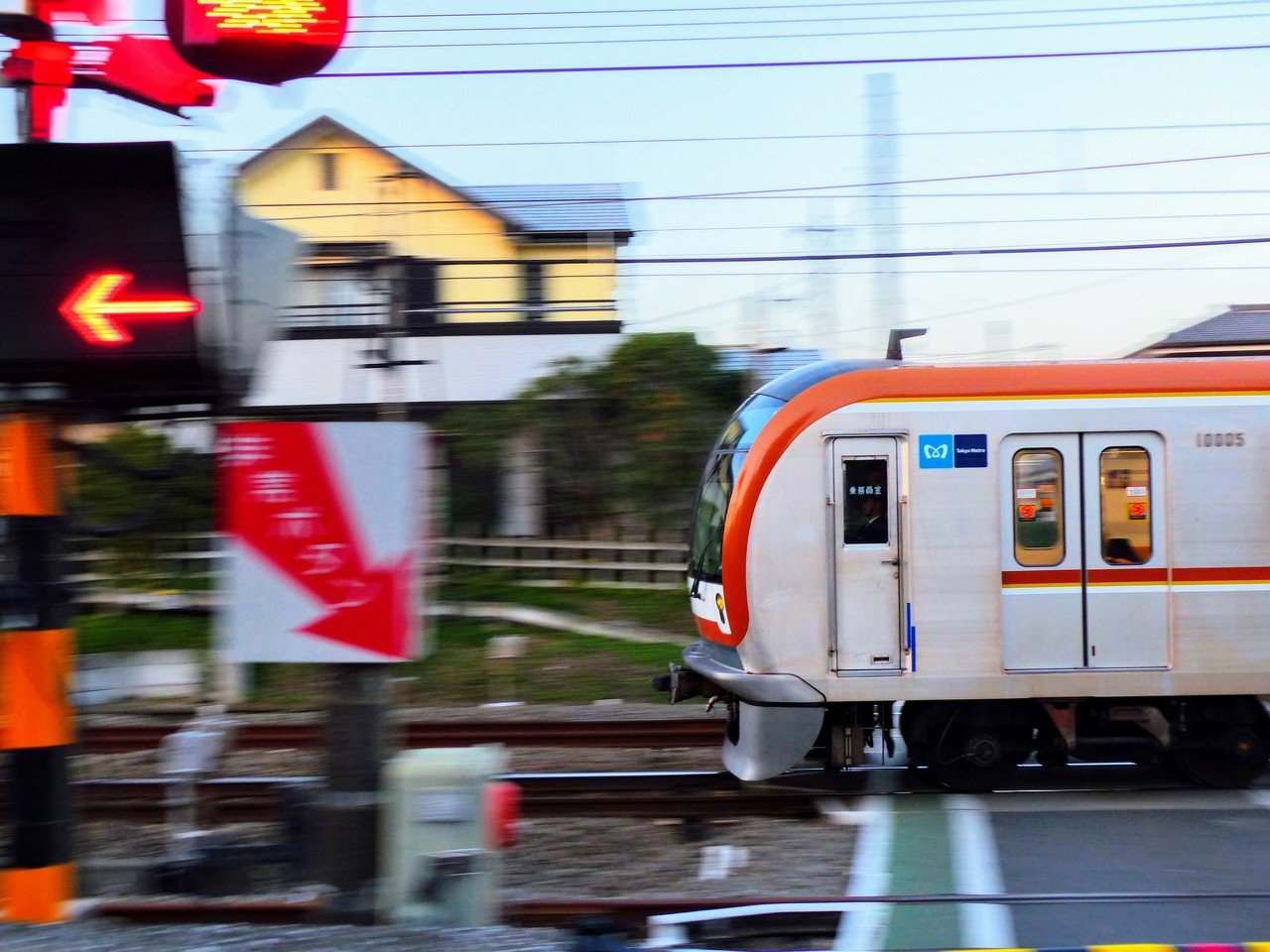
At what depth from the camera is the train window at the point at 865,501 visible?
7.54m

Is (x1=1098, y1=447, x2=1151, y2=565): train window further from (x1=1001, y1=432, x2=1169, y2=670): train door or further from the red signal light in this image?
the red signal light

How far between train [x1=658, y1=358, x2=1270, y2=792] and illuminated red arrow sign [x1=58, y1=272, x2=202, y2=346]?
162 inches

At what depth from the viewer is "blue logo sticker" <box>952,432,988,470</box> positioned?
7.49 metres

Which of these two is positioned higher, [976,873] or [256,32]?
[256,32]

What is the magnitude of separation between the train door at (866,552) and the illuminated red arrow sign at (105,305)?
445cm

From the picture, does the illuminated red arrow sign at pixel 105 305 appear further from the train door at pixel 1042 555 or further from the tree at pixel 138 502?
the tree at pixel 138 502

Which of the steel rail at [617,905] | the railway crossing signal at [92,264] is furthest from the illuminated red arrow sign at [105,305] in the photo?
the steel rail at [617,905]

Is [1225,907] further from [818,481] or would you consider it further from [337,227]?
[337,227]

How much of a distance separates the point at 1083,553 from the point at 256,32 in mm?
5780

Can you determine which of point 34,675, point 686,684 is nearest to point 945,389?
point 686,684

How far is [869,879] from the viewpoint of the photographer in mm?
6051

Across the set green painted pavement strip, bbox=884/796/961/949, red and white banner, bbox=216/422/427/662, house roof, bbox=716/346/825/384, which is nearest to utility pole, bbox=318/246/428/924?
red and white banner, bbox=216/422/427/662

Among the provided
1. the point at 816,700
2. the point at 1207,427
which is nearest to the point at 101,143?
the point at 816,700

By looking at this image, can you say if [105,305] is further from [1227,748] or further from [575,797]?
[1227,748]
